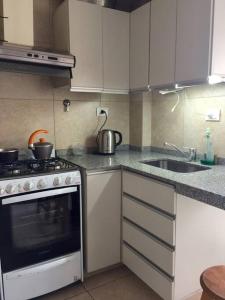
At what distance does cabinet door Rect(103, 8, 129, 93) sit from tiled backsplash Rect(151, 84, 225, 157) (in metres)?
0.42

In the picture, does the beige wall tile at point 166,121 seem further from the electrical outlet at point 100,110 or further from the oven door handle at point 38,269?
the oven door handle at point 38,269

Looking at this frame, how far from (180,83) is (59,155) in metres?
1.22

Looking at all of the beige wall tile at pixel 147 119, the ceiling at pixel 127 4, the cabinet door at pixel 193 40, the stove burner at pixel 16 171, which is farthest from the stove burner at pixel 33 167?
the ceiling at pixel 127 4

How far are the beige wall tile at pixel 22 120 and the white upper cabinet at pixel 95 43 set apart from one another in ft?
1.31

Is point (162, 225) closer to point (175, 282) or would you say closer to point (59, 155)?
point (175, 282)

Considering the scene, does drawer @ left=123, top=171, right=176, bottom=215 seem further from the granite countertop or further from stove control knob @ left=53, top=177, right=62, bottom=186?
stove control knob @ left=53, top=177, right=62, bottom=186

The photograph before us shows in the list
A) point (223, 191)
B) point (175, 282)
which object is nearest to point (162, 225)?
point (175, 282)

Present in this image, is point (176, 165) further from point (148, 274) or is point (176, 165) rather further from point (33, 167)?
point (33, 167)

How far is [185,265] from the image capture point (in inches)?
60.0

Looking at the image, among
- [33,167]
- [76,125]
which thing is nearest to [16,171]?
[33,167]

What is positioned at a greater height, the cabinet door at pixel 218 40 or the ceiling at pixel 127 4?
the ceiling at pixel 127 4

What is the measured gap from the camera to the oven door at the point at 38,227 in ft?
4.96

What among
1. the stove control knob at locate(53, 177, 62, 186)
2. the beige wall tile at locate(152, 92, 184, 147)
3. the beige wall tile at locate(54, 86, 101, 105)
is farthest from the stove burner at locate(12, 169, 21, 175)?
the beige wall tile at locate(152, 92, 184, 147)

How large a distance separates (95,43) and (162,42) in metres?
0.56
